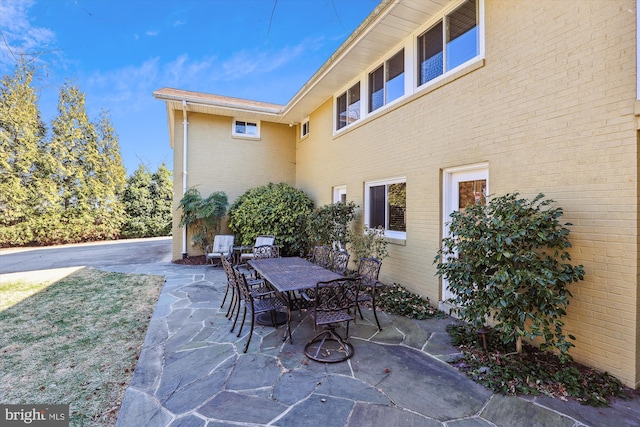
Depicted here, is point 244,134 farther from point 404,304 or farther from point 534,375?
point 534,375

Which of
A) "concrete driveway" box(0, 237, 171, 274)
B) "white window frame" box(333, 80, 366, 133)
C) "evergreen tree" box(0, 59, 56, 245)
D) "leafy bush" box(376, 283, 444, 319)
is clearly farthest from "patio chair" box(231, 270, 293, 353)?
"evergreen tree" box(0, 59, 56, 245)

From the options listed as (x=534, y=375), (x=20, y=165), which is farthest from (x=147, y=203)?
(x=534, y=375)

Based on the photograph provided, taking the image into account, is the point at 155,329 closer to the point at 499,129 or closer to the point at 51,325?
the point at 51,325

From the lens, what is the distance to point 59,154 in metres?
14.0

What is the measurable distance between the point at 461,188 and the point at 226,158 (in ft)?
27.9

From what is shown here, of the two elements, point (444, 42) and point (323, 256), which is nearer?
point (444, 42)

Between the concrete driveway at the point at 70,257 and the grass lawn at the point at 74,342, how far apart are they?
270cm

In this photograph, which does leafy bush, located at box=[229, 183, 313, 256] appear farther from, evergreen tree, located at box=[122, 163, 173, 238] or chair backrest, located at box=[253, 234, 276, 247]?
evergreen tree, located at box=[122, 163, 173, 238]

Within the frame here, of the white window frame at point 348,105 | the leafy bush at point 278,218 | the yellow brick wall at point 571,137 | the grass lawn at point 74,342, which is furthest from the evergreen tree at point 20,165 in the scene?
the yellow brick wall at point 571,137

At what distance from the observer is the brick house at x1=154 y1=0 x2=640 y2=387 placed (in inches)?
112

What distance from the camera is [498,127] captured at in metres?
4.00

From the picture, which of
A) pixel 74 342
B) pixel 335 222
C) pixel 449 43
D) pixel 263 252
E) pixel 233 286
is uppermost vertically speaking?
pixel 449 43

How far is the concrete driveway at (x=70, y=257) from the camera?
9.41m

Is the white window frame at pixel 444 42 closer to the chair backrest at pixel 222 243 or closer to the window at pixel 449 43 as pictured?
the window at pixel 449 43
